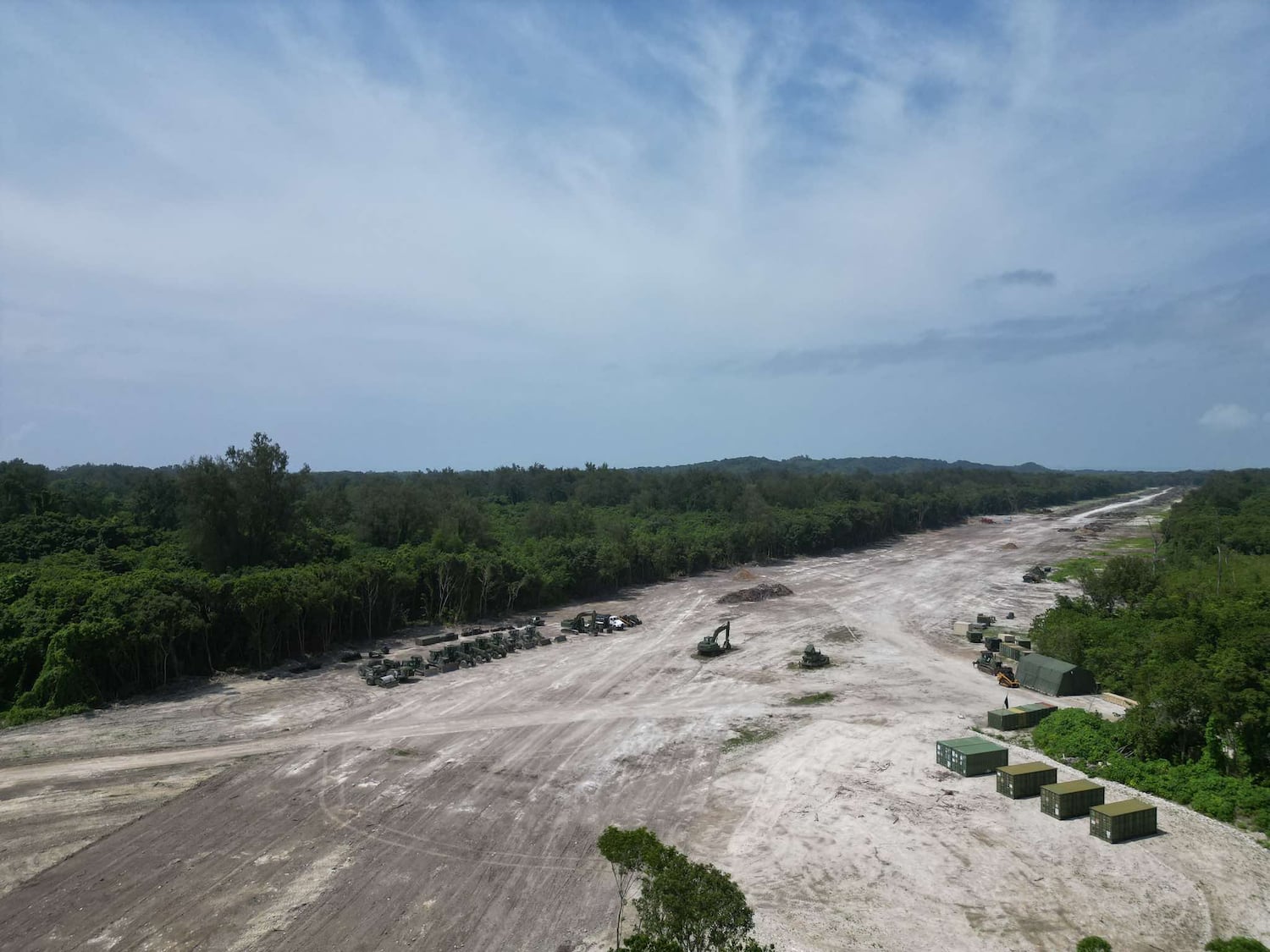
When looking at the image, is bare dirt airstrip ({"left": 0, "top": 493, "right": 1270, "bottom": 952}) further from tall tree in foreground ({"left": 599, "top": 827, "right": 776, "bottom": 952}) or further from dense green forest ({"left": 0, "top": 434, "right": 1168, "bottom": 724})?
tall tree in foreground ({"left": 599, "top": 827, "right": 776, "bottom": 952})

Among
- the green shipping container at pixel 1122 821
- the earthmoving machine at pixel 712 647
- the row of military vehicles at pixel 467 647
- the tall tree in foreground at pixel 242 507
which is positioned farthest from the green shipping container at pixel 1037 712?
the tall tree in foreground at pixel 242 507

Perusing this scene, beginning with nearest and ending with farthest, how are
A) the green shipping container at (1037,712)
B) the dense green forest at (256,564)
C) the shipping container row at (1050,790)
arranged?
the shipping container row at (1050,790) < the green shipping container at (1037,712) < the dense green forest at (256,564)

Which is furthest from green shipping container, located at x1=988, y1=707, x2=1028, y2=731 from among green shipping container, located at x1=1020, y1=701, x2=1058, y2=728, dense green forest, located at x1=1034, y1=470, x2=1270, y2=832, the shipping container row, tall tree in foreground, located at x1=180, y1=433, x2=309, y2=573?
tall tree in foreground, located at x1=180, y1=433, x2=309, y2=573

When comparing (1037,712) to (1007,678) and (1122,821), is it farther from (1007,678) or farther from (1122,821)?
(1122,821)

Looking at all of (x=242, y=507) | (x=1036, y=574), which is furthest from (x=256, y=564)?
(x=1036, y=574)

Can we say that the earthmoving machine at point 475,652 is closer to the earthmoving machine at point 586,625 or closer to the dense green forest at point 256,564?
the dense green forest at point 256,564

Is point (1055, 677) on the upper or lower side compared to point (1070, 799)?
upper
